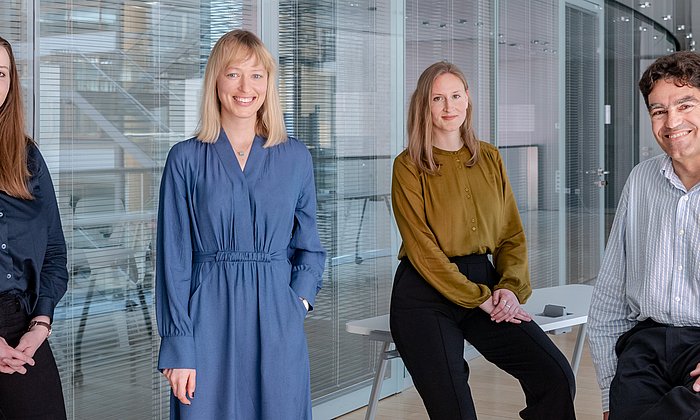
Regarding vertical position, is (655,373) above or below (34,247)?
below

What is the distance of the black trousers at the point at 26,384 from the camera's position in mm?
2383

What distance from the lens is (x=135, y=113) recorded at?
142 inches

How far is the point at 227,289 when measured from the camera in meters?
2.56

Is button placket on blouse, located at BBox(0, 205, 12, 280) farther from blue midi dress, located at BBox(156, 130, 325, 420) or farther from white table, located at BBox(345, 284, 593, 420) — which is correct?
white table, located at BBox(345, 284, 593, 420)

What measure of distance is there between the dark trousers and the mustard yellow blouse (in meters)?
0.86

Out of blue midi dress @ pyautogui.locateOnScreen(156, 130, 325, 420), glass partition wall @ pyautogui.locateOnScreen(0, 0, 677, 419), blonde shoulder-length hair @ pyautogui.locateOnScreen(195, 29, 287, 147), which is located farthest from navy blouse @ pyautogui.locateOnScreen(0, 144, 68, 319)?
glass partition wall @ pyautogui.locateOnScreen(0, 0, 677, 419)

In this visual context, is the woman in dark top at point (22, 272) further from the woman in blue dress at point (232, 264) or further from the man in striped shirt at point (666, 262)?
the man in striped shirt at point (666, 262)

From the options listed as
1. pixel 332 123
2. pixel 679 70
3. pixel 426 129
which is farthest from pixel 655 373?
pixel 332 123

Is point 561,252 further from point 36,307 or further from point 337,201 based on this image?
point 36,307

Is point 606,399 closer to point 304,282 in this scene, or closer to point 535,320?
point 304,282

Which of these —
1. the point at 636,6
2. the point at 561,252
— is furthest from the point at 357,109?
the point at 636,6

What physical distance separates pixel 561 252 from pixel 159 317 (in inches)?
209

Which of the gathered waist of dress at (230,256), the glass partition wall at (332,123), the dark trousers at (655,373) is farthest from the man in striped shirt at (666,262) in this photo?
the glass partition wall at (332,123)

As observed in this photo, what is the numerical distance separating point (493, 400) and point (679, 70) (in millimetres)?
2959
